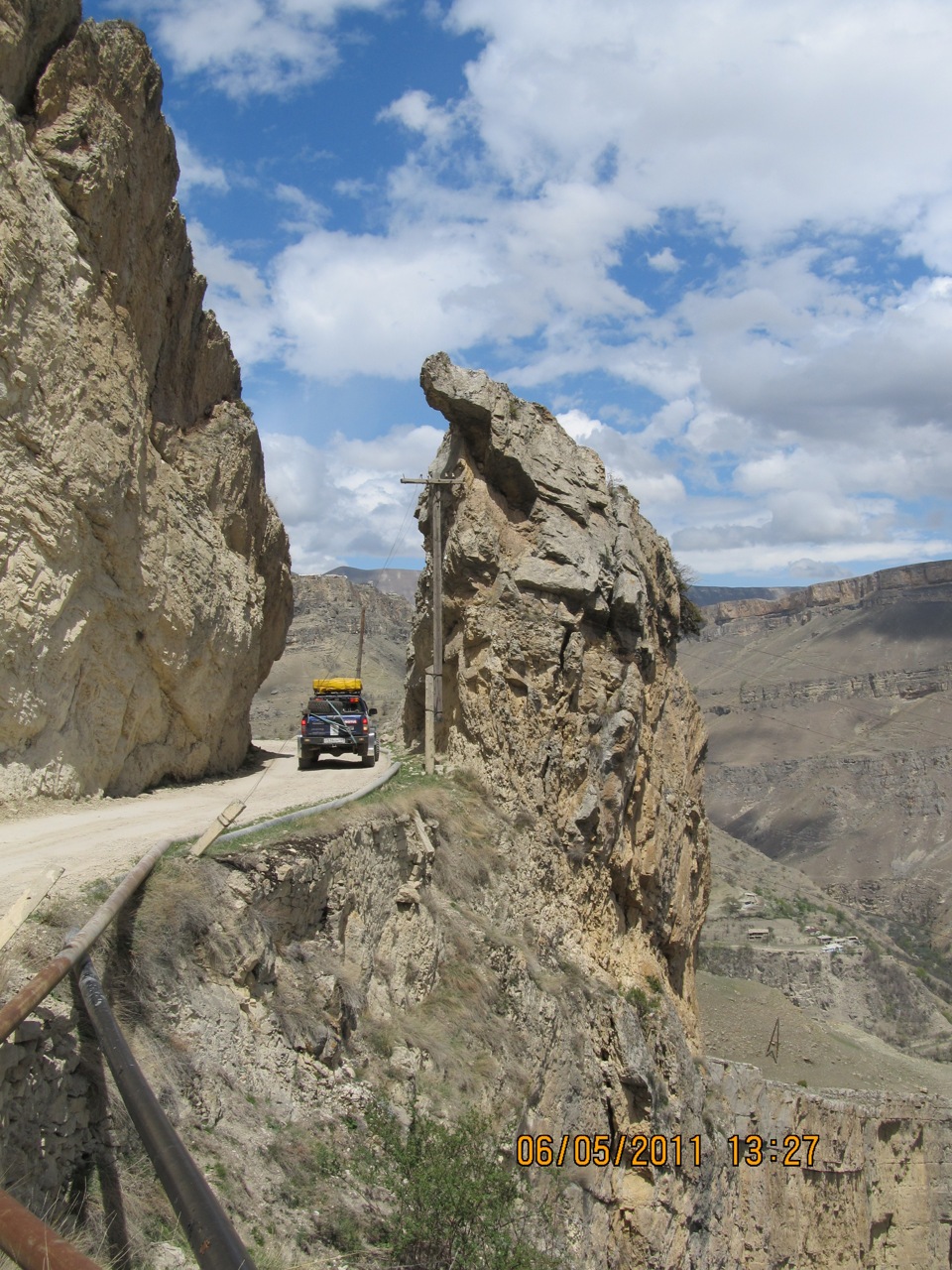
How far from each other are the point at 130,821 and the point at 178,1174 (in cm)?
919

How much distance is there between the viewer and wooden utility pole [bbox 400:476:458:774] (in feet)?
62.5

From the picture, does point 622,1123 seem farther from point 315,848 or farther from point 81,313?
point 81,313

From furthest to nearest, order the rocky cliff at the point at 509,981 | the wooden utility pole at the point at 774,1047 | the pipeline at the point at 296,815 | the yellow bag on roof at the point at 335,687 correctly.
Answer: the wooden utility pole at the point at 774,1047 → the yellow bag on roof at the point at 335,687 → the pipeline at the point at 296,815 → the rocky cliff at the point at 509,981

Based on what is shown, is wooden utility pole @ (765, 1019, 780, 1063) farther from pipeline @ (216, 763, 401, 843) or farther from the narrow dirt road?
pipeline @ (216, 763, 401, 843)

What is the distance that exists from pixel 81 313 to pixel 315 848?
9.09 meters

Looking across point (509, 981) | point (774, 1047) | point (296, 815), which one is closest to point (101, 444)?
point (296, 815)

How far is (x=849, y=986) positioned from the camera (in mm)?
55000

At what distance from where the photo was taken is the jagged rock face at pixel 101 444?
12805mm

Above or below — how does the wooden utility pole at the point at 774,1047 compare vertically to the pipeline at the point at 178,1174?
below

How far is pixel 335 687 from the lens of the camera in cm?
2519

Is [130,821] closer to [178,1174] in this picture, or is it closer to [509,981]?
[509,981]
